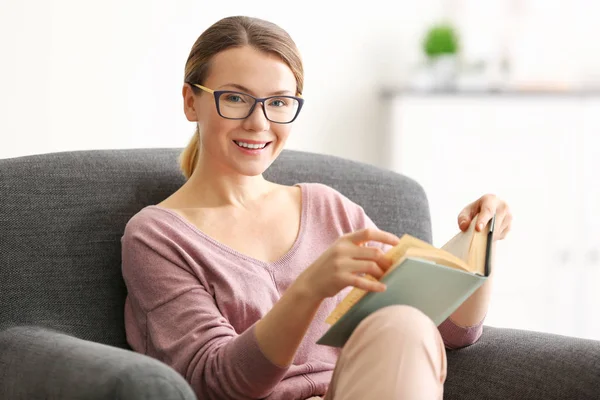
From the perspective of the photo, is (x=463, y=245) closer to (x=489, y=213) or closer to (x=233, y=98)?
(x=489, y=213)

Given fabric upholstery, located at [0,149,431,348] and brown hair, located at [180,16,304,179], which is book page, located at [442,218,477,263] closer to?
brown hair, located at [180,16,304,179]

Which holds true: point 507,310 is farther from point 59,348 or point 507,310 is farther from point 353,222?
point 59,348

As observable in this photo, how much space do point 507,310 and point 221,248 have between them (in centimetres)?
197

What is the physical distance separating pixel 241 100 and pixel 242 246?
0.26 metres

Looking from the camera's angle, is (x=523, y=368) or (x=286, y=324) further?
(x=523, y=368)

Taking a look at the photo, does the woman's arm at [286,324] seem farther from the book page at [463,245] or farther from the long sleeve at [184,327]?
the book page at [463,245]

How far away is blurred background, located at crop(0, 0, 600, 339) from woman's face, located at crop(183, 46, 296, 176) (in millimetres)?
893

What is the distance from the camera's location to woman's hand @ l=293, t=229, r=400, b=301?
4.46ft

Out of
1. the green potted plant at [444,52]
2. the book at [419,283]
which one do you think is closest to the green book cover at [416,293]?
the book at [419,283]

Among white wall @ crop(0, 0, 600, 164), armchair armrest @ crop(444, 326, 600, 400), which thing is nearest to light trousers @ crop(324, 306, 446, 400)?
armchair armrest @ crop(444, 326, 600, 400)

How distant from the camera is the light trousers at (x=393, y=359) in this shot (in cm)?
130

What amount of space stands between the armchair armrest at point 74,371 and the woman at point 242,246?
0.18 m

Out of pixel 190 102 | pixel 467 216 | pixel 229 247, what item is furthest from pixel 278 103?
pixel 467 216

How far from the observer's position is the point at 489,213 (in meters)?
1.65
